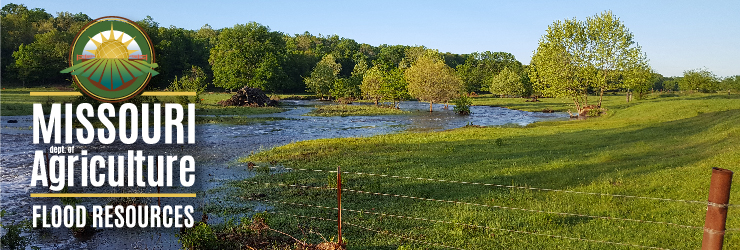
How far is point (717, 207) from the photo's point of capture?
5711 millimetres

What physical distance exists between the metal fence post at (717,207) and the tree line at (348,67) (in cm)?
3396

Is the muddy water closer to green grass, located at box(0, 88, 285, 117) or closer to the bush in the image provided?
the bush

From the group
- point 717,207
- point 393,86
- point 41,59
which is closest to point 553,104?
point 393,86

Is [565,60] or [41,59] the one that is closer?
[565,60]

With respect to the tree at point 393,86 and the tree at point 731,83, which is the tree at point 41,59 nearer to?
the tree at point 393,86

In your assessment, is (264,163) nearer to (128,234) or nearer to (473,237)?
(128,234)

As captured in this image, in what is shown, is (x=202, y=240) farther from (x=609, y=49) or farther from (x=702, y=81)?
(x=702, y=81)

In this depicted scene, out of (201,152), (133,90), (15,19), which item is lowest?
(201,152)

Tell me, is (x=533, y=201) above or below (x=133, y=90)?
below

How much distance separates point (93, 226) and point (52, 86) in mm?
90578

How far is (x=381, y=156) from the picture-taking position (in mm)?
22188

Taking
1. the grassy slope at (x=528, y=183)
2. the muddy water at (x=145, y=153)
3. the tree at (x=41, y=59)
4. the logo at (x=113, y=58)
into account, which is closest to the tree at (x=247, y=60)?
the tree at (x=41, y=59)

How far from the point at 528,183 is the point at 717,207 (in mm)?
9282

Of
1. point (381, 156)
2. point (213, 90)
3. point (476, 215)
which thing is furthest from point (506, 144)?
point (213, 90)
